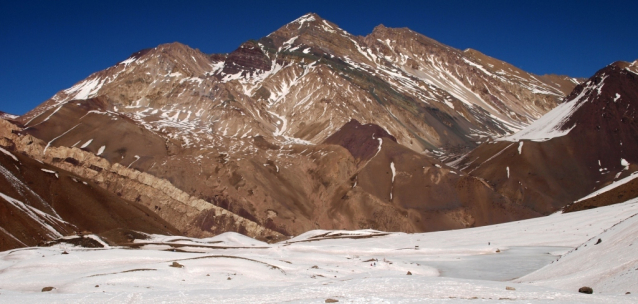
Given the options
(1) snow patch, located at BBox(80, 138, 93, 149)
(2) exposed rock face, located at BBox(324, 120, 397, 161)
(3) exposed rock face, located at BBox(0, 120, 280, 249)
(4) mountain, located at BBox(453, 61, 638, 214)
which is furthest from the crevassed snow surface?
(4) mountain, located at BBox(453, 61, 638, 214)

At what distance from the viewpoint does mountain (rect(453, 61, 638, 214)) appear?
4663 inches

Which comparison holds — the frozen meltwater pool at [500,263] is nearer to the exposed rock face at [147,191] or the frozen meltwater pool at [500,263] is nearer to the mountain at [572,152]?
the exposed rock face at [147,191]

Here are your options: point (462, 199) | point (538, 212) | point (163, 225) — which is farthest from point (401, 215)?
point (163, 225)

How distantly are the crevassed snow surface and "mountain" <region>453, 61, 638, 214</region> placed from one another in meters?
74.1

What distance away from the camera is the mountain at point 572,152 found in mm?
118438

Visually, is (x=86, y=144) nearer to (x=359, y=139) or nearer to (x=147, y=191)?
(x=147, y=191)

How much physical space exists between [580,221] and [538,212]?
68089 millimetres

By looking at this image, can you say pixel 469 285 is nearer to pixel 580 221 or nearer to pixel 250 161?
pixel 580 221

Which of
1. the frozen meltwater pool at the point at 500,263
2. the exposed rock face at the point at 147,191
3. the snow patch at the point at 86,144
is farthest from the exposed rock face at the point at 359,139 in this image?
the frozen meltwater pool at the point at 500,263

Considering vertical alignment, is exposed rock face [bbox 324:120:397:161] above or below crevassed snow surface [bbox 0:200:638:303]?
above

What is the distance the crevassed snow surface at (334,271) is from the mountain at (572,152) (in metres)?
74.1

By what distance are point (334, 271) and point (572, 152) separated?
388ft

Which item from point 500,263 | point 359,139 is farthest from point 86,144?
point 500,263

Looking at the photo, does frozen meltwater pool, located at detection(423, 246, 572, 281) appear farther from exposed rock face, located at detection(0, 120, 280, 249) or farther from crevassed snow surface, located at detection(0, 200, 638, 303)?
exposed rock face, located at detection(0, 120, 280, 249)
